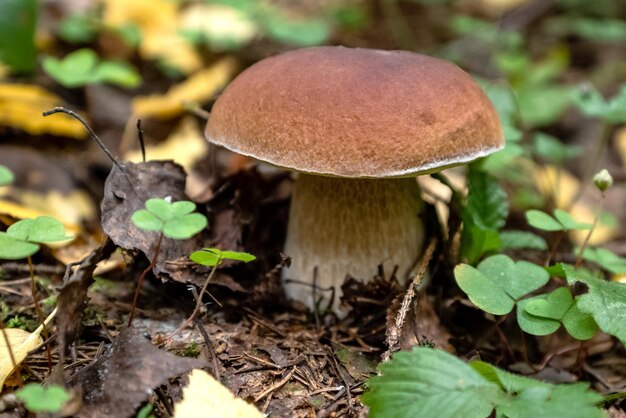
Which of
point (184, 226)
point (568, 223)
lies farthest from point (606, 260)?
point (184, 226)

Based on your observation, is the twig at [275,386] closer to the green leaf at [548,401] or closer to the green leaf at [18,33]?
the green leaf at [548,401]

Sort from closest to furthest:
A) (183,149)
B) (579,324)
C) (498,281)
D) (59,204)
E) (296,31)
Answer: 1. (579,324)
2. (498,281)
3. (59,204)
4. (183,149)
5. (296,31)

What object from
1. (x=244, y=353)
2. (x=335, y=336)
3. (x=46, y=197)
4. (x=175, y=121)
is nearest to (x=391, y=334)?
(x=335, y=336)

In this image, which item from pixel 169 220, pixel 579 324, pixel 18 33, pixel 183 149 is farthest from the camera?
pixel 183 149

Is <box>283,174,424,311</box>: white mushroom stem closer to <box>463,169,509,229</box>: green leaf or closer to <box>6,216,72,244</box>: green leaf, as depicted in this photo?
<box>463,169,509,229</box>: green leaf

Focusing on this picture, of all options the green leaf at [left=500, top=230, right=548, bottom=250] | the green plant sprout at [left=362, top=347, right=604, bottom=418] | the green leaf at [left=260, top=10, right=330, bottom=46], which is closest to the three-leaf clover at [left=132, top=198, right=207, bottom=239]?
the green plant sprout at [left=362, top=347, right=604, bottom=418]

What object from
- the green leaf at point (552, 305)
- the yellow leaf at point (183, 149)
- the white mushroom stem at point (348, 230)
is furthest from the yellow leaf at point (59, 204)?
the green leaf at point (552, 305)

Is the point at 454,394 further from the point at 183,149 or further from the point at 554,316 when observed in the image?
the point at 183,149
